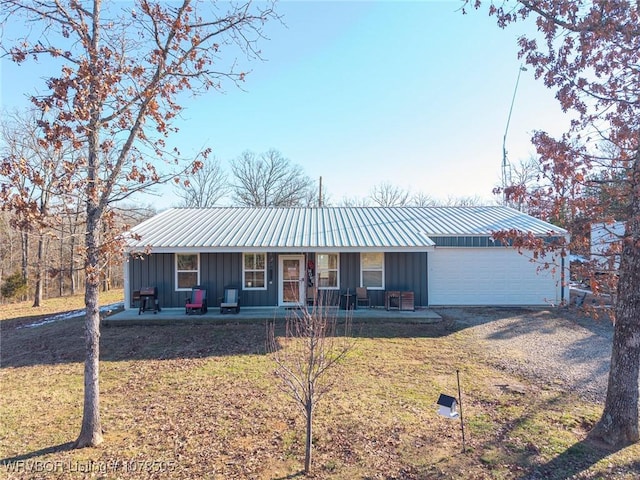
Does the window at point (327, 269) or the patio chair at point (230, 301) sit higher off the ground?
the window at point (327, 269)

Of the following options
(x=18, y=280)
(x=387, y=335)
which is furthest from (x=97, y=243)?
(x=18, y=280)

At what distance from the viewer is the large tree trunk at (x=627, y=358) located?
4.11 meters

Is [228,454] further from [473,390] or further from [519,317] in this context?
[519,317]

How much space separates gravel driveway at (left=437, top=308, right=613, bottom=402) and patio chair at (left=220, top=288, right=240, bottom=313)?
22.0ft

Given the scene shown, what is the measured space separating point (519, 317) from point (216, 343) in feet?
30.8

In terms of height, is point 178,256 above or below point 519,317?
above

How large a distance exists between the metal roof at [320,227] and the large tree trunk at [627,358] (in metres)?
5.67

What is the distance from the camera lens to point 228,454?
396 cm

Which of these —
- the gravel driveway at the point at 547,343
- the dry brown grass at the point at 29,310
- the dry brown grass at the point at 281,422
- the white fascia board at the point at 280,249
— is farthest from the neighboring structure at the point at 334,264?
the dry brown grass at the point at 29,310

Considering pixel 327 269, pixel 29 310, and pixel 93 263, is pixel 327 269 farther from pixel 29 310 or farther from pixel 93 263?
pixel 29 310

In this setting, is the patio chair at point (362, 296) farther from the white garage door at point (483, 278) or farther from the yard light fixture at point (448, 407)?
the yard light fixture at point (448, 407)

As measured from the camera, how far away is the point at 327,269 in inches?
487

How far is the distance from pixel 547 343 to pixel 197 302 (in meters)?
9.84

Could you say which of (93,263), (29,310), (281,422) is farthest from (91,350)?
(29,310)
